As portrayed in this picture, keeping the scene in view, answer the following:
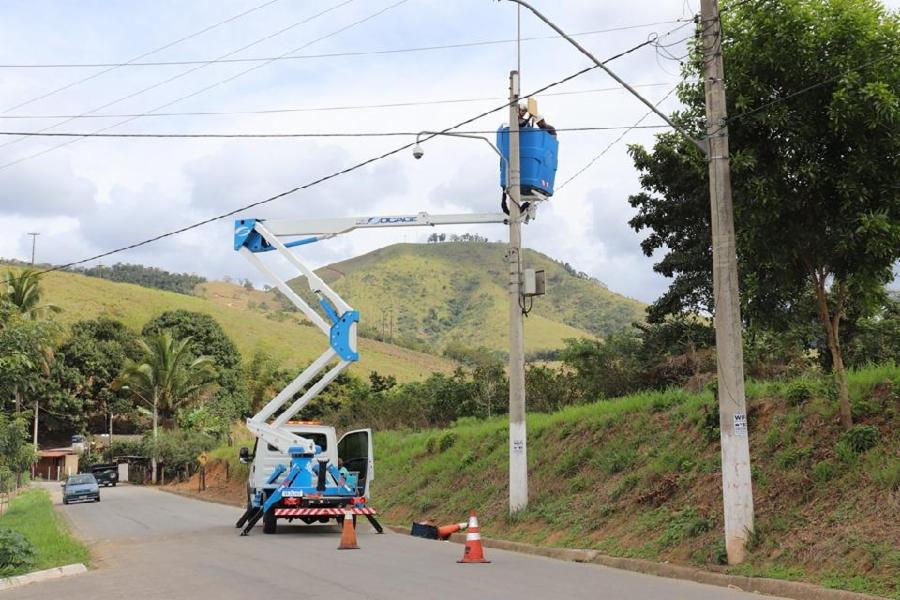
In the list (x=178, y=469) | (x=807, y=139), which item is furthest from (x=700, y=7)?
(x=178, y=469)

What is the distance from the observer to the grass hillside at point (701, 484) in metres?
10.6

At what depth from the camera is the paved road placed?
1034cm

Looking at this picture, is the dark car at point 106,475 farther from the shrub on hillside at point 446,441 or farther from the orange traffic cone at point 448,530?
the orange traffic cone at point 448,530

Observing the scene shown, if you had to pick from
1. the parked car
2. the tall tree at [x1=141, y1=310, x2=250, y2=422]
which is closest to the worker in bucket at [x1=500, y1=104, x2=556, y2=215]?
the parked car

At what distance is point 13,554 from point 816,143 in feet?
41.6

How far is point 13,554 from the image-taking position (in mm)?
12695

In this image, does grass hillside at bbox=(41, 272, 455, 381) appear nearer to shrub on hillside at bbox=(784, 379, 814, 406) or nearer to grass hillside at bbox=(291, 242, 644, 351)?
grass hillside at bbox=(291, 242, 644, 351)

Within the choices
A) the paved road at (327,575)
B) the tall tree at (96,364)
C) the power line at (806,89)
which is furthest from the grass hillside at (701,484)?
the tall tree at (96,364)

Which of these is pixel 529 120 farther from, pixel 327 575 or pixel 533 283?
pixel 327 575

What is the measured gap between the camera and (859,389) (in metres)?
13.4

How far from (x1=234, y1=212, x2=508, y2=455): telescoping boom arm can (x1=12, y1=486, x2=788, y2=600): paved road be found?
242 cm

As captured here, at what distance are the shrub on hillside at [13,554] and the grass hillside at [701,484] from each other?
8177 millimetres

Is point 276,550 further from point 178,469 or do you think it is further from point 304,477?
point 178,469

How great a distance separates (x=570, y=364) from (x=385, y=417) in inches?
465
